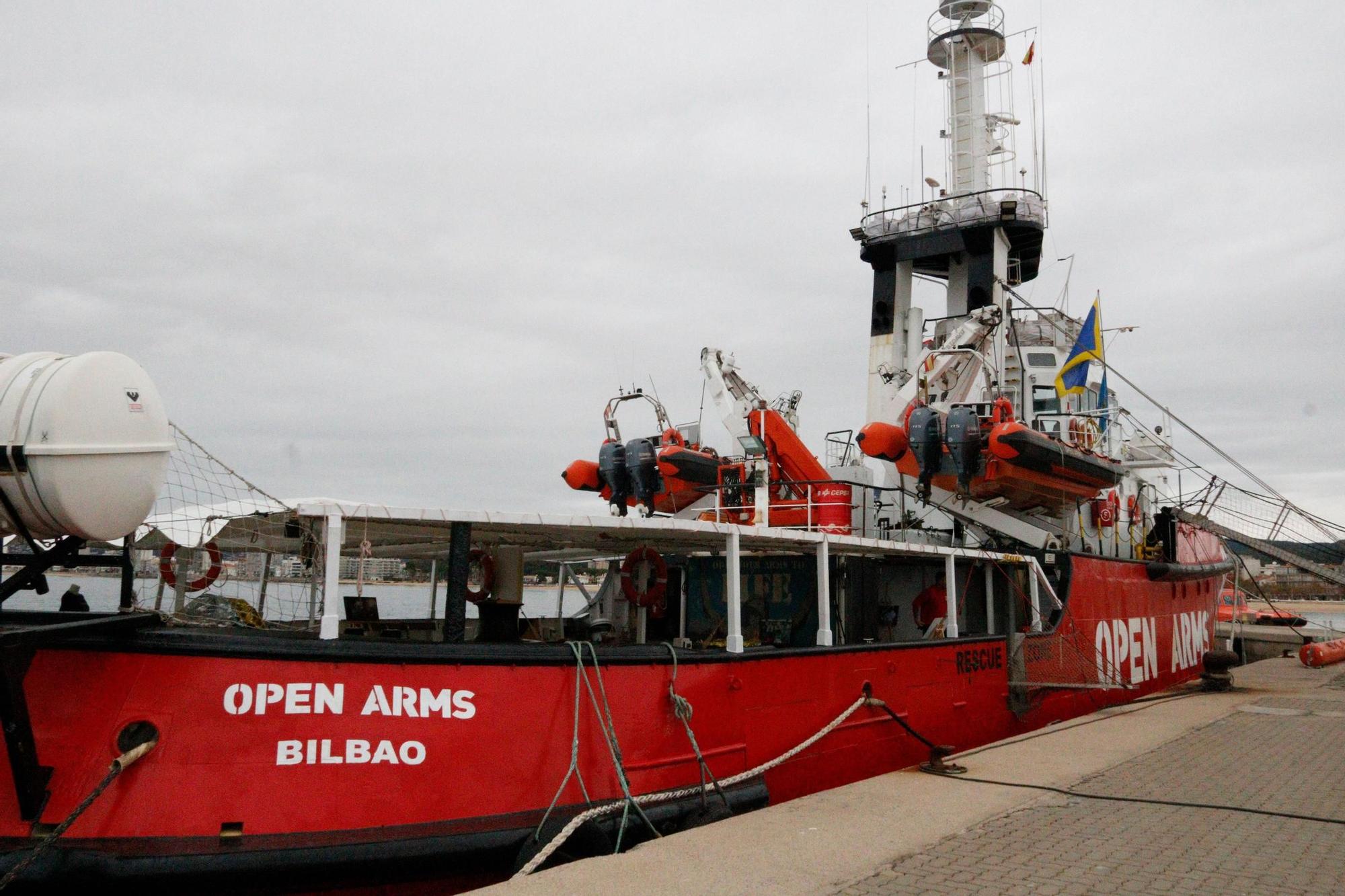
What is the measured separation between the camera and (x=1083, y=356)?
16906 mm

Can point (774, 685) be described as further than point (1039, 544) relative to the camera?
No

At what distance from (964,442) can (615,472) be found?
16.1 ft

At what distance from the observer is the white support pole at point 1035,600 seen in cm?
1390

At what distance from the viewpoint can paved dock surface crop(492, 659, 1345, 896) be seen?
18.9 ft

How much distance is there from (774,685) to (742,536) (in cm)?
134

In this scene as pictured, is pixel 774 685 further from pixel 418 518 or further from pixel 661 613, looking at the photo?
pixel 418 518

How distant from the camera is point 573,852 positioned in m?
7.18

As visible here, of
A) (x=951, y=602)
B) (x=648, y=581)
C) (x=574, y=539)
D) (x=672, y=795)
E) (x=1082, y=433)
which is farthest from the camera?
(x=1082, y=433)

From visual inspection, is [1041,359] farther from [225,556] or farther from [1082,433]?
[225,556]

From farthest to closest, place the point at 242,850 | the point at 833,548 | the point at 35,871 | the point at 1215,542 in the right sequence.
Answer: the point at 1215,542 → the point at 833,548 → the point at 242,850 → the point at 35,871

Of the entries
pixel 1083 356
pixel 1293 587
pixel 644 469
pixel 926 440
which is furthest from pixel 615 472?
pixel 1293 587

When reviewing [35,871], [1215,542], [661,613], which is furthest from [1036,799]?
[1215,542]

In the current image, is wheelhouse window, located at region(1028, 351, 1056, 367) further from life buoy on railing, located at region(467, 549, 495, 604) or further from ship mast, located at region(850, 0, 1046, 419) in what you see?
life buoy on railing, located at region(467, 549, 495, 604)

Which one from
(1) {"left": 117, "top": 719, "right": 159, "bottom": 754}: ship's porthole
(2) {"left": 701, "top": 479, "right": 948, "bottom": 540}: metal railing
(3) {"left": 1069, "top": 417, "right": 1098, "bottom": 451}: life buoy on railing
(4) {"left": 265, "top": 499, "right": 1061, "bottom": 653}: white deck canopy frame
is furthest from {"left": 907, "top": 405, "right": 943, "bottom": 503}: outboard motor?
(1) {"left": 117, "top": 719, "right": 159, "bottom": 754}: ship's porthole
